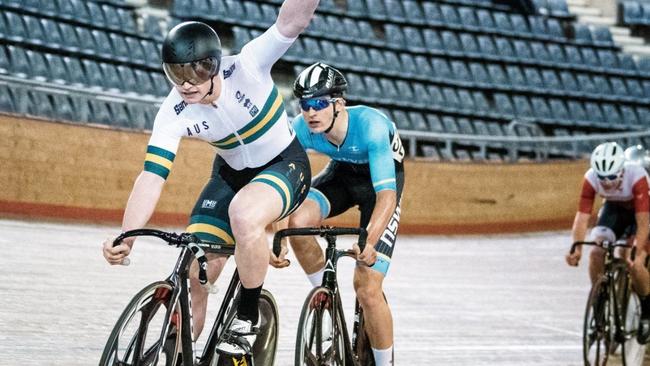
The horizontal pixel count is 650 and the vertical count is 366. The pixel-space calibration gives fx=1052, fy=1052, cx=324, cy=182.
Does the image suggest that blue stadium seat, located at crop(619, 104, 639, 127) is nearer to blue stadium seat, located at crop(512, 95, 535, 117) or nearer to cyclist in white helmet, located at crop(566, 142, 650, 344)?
blue stadium seat, located at crop(512, 95, 535, 117)

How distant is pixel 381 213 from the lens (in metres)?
4.01

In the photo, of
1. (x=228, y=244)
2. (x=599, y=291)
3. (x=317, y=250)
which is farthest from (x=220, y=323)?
(x=599, y=291)

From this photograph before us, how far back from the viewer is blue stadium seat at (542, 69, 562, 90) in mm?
16250

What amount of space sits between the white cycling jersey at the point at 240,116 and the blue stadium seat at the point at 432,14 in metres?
12.3

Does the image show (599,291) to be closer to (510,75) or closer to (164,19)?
(164,19)

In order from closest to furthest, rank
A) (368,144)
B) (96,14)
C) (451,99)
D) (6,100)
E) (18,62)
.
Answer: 1. (368,144)
2. (6,100)
3. (18,62)
4. (96,14)
5. (451,99)

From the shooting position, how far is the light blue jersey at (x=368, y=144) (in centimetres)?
416

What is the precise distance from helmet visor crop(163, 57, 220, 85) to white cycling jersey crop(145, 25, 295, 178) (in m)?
0.18

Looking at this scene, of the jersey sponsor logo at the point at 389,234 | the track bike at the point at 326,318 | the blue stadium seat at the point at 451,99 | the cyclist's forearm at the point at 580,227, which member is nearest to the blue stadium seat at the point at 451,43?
the blue stadium seat at the point at 451,99

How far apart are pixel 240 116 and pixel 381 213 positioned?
0.70 metres

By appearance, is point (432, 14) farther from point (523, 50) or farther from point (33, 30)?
point (33, 30)

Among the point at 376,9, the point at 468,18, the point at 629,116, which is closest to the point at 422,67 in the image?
the point at 376,9

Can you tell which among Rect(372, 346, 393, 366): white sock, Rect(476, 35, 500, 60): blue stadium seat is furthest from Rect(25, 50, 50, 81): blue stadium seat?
Rect(372, 346, 393, 366): white sock

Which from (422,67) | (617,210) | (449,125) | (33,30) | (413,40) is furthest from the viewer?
(413,40)
